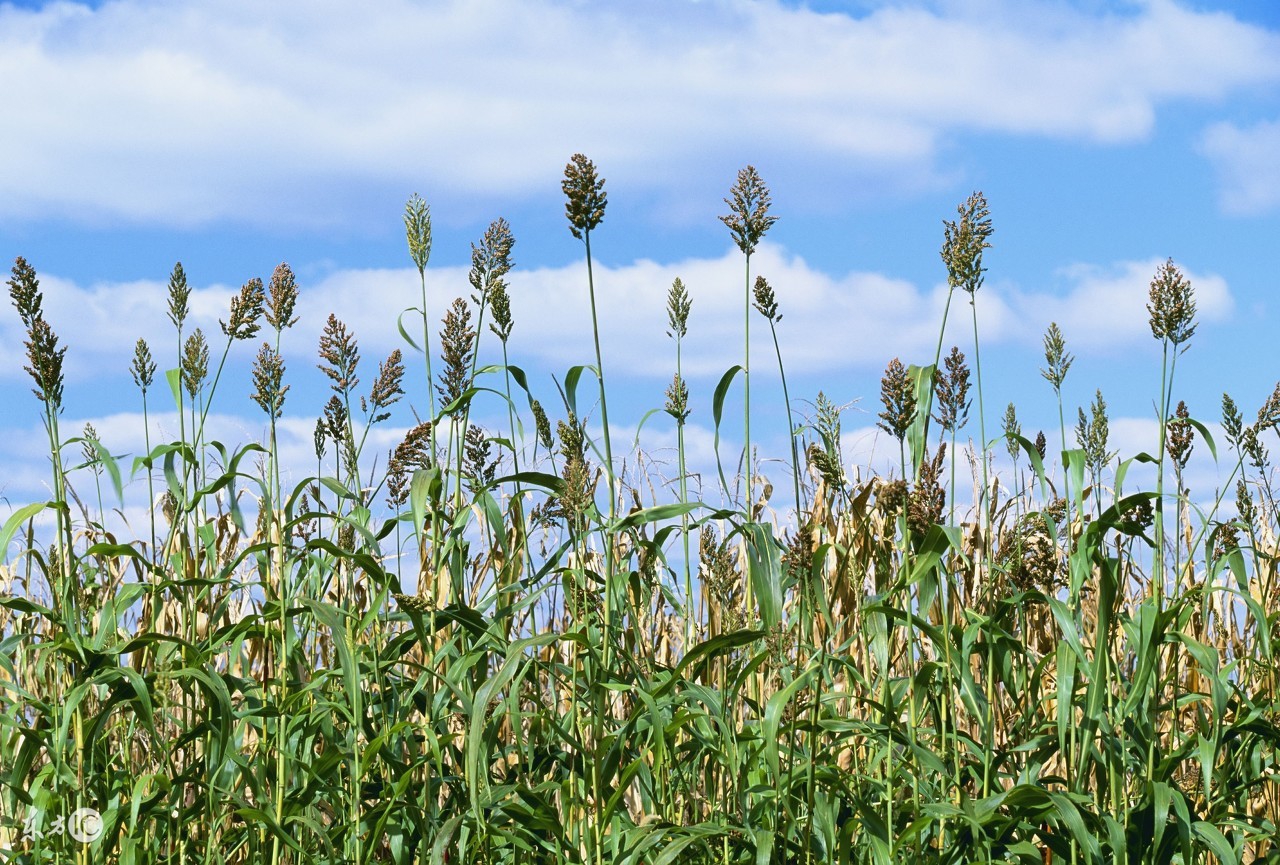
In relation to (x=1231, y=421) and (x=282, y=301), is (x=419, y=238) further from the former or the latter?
(x=1231, y=421)

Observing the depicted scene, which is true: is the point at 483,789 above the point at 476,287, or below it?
below

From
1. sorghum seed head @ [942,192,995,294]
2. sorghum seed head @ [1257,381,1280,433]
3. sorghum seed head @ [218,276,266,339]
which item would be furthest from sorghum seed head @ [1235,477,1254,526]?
sorghum seed head @ [218,276,266,339]

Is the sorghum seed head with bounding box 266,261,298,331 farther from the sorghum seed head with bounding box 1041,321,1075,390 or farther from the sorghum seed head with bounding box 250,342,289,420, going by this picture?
the sorghum seed head with bounding box 1041,321,1075,390

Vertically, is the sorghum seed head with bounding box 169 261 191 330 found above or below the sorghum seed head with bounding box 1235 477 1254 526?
above

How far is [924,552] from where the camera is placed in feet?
7.47

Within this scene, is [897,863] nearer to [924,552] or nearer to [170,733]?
[924,552]

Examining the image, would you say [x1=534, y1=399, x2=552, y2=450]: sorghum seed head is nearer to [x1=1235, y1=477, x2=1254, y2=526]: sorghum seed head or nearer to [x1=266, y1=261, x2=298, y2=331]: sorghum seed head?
[x1=266, y1=261, x2=298, y2=331]: sorghum seed head

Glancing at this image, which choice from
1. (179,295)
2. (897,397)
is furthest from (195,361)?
(897,397)

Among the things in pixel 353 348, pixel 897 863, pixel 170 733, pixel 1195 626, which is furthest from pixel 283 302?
pixel 1195 626

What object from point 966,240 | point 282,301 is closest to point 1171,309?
point 966,240

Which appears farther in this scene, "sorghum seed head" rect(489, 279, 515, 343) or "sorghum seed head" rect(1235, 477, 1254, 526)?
"sorghum seed head" rect(1235, 477, 1254, 526)

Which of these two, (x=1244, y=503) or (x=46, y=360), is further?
(x=1244, y=503)

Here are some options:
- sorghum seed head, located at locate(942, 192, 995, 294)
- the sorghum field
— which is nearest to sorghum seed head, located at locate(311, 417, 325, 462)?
the sorghum field

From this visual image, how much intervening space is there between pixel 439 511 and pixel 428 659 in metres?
0.36
